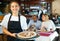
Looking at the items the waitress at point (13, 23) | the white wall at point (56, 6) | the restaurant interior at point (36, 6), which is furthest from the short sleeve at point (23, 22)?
the white wall at point (56, 6)

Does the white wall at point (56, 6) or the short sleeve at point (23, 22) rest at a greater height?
the white wall at point (56, 6)

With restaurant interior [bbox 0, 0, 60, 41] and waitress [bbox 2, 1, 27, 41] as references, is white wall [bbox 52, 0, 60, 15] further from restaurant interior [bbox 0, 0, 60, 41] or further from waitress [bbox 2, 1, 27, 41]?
waitress [bbox 2, 1, 27, 41]

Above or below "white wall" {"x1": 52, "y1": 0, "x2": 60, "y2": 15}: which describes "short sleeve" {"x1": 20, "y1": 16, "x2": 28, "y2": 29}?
below

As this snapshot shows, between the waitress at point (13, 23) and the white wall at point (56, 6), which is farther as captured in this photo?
the white wall at point (56, 6)

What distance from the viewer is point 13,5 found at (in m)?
1.67

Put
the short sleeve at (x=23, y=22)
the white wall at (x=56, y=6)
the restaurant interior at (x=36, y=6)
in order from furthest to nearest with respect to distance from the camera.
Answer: the white wall at (x=56, y=6)
the restaurant interior at (x=36, y=6)
the short sleeve at (x=23, y=22)

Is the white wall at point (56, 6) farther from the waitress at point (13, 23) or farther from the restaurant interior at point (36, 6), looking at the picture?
the waitress at point (13, 23)

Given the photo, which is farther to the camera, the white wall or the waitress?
the white wall

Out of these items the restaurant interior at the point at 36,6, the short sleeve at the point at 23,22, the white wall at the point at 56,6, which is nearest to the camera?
the short sleeve at the point at 23,22

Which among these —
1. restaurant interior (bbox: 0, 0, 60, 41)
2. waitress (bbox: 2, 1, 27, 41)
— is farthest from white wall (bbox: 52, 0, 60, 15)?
waitress (bbox: 2, 1, 27, 41)

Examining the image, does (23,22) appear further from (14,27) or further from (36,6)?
(36,6)

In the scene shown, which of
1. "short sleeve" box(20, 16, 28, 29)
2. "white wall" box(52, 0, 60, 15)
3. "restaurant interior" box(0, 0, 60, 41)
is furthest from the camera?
"white wall" box(52, 0, 60, 15)

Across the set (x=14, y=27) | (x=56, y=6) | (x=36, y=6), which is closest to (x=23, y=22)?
(x=14, y=27)

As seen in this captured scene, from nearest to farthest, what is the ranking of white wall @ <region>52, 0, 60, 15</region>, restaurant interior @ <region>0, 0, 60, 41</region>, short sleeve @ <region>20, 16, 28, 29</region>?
short sleeve @ <region>20, 16, 28, 29</region>
restaurant interior @ <region>0, 0, 60, 41</region>
white wall @ <region>52, 0, 60, 15</region>
